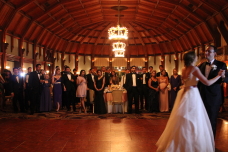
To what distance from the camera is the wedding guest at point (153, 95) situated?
25.0 feet

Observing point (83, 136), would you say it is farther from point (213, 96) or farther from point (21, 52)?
point (21, 52)

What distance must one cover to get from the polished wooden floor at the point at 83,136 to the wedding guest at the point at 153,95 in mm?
1899

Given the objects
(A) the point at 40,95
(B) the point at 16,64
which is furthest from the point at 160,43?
(A) the point at 40,95

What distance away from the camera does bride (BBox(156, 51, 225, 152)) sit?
2.80 m

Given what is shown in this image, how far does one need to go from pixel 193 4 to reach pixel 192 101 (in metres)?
10.2

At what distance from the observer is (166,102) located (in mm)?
7680

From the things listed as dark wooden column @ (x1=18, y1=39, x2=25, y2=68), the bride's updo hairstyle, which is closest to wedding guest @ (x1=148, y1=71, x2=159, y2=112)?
the bride's updo hairstyle

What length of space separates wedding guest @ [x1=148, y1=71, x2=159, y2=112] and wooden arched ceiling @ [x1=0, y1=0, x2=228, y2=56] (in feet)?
18.9

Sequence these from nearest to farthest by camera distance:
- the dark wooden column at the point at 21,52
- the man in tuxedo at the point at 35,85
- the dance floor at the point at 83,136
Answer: the dance floor at the point at 83,136 → the man in tuxedo at the point at 35,85 → the dark wooden column at the point at 21,52

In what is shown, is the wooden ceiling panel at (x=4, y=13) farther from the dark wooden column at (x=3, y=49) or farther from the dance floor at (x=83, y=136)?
the dance floor at (x=83, y=136)

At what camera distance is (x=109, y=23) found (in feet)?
63.6

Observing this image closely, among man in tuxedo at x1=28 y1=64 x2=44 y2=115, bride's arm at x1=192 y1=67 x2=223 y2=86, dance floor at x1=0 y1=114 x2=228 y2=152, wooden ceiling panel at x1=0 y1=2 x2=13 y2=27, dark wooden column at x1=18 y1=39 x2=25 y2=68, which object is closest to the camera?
bride's arm at x1=192 y1=67 x2=223 y2=86

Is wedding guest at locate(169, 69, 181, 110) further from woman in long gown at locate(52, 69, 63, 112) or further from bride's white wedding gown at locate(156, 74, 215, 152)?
bride's white wedding gown at locate(156, 74, 215, 152)

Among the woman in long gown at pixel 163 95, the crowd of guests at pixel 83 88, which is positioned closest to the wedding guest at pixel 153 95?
the crowd of guests at pixel 83 88
